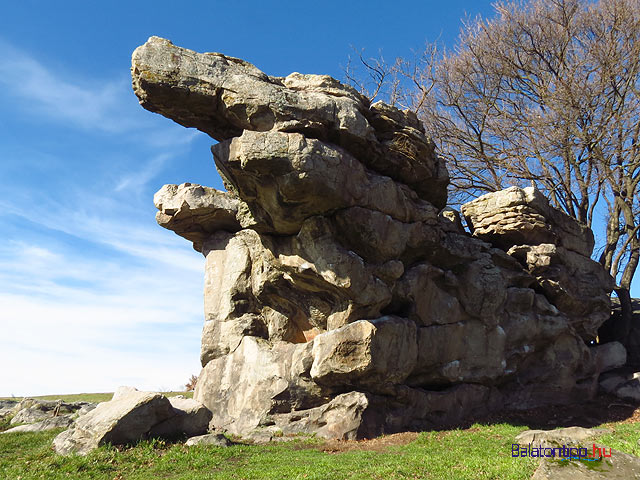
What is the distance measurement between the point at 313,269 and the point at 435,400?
296 inches

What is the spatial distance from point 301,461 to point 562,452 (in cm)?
654

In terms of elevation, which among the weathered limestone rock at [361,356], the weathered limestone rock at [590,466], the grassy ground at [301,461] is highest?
the weathered limestone rock at [361,356]

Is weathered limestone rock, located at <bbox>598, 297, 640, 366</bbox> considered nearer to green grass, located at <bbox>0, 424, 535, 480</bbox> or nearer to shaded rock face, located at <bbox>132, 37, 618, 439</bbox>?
shaded rock face, located at <bbox>132, 37, 618, 439</bbox>

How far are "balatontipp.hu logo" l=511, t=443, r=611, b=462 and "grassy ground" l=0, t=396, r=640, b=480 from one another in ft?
1.27

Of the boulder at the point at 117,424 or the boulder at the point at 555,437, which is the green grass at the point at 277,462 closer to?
the boulder at the point at 117,424

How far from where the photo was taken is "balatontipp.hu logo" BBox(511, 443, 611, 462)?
9891 millimetres

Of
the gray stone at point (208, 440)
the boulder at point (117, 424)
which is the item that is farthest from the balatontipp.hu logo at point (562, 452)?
the boulder at point (117, 424)

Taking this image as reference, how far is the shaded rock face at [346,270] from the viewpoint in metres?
17.1

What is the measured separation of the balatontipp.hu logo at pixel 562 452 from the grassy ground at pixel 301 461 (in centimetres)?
39

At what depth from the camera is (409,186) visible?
21.3m

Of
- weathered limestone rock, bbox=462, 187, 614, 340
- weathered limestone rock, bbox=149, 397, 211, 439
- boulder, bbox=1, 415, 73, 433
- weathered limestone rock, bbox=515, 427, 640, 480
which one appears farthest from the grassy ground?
weathered limestone rock, bbox=462, 187, 614, 340

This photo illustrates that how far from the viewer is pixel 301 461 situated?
13.6 m

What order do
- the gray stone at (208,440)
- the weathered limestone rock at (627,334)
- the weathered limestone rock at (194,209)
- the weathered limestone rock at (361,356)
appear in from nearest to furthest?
the gray stone at (208,440) < the weathered limestone rock at (361,356) < the weathered limestone rock at (194,209) < the weathered limestone rock at (627,334)

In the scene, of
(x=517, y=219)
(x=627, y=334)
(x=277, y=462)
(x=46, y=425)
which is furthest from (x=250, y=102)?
(x=627, y=334)
